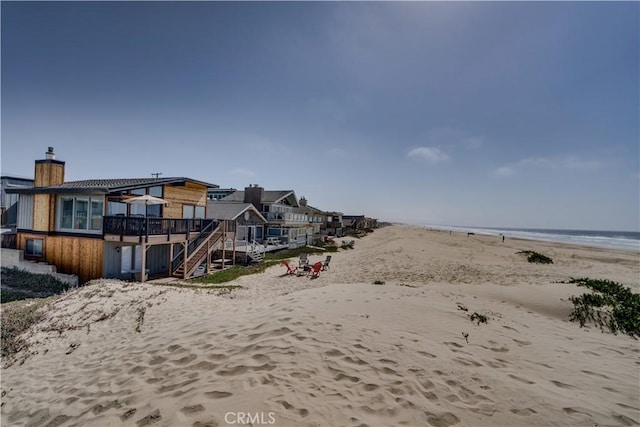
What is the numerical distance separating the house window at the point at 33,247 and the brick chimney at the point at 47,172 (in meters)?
4.03

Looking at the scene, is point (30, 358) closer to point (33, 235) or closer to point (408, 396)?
point (408, 396)

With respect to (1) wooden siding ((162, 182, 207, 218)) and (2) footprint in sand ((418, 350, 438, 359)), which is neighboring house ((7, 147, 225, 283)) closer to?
(1) wooden siding ((162, 182, 207, 218))

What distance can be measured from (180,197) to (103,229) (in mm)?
5932

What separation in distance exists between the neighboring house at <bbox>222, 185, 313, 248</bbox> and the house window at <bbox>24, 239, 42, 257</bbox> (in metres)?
19.8

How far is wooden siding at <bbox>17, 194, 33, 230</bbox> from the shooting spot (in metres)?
18.3

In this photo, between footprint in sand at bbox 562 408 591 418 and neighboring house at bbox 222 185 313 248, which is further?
neighboring house at bbox 222 185 313 248

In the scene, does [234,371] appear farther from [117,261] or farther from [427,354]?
[117,261]

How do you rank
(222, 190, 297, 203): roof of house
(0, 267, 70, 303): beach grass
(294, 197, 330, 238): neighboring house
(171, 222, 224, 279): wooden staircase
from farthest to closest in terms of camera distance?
(294, 197, 330, 238): neighboring house, (222, 190, 297, 203): roof of house, (171, 222, 224, 279): wooden staircase, (0, 267, 70, 303): beach grass

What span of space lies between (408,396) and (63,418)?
5802 millimetres

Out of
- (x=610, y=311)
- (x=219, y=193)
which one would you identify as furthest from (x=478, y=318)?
(x=219, y=193)

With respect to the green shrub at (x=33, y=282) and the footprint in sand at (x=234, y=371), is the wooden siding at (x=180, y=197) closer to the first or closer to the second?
the green shrub at (x=33, y=282)

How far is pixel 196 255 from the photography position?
66.8 feet

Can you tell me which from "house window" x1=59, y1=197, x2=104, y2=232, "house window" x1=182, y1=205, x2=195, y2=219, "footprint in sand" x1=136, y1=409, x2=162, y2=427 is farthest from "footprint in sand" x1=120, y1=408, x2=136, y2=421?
"house window" x1=182, y1=205, x2=195, y2=219

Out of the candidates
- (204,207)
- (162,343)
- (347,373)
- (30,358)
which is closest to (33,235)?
(204,207)
